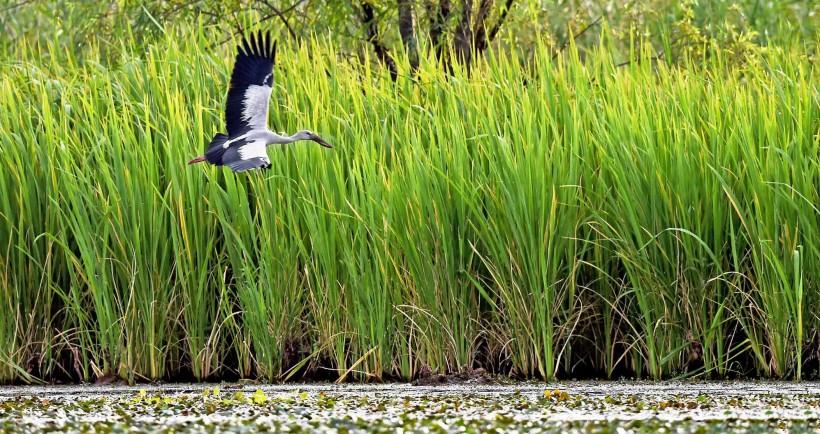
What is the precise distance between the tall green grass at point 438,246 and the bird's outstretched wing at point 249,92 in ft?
1.40

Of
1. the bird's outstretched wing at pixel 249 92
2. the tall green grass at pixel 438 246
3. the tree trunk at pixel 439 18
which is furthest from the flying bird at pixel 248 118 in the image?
the tree trunk at pixel 439 18

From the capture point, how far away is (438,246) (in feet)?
21.8

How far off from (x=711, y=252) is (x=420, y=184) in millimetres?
1416

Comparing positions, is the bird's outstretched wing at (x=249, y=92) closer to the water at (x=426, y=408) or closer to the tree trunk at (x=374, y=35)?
the water at (x=426, y=408)

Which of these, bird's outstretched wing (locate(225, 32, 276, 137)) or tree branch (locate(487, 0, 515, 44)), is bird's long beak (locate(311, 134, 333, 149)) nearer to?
bird's outstretched wing (locate(225, 32, 276, 137))

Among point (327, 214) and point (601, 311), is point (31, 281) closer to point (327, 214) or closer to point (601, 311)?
point (327, 214)

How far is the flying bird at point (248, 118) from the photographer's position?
20.1 ft

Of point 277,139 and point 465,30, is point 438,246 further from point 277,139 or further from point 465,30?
point 465,30

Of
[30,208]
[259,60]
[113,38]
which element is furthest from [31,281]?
[113,38]

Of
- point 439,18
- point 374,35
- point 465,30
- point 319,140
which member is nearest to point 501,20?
point 465,30

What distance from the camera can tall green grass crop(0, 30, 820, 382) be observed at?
6523 millimetres

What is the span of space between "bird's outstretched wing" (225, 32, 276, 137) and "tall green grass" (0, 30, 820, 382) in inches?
16.8

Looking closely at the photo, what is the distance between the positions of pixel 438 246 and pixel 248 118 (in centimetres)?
110

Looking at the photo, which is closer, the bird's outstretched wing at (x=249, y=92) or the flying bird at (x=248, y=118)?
the flying bird at (x=248, y=118)
